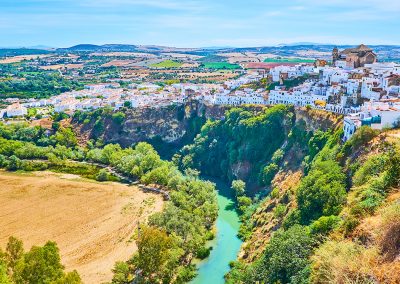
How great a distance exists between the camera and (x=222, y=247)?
47156 mm

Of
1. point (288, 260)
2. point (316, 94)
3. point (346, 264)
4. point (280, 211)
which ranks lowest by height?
point (280, 211)

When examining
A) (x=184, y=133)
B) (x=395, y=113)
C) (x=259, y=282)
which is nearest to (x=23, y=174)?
(x=184, y=133)

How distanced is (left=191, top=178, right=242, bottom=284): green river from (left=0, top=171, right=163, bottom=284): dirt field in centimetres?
887

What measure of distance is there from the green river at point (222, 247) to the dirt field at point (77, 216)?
8873mm

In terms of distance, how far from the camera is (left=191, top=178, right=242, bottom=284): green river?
134ft

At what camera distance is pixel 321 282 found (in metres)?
23.7

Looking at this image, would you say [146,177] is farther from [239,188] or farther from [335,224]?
[335,224]

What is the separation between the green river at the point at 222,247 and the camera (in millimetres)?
40969

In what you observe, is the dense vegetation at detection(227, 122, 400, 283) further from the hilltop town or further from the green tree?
the green tree

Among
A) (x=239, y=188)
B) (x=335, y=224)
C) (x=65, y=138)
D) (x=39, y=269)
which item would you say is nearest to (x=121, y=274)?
(x=39, y=269)

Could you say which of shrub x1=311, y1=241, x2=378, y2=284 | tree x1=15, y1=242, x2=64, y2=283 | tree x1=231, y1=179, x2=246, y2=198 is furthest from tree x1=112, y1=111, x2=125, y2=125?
shrub x1=311, y1=241, x2=378, y2=284

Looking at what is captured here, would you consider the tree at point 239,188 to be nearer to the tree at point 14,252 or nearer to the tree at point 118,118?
the tree at point 14,252

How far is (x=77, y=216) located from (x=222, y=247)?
70.3 ft

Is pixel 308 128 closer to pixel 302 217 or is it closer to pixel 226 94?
pixel 302 217
